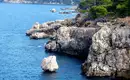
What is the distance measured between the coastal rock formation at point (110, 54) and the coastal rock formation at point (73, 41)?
492 inches

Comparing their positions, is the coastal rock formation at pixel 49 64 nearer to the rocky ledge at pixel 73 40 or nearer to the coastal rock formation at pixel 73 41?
the rocky ledge at pixel 73 40

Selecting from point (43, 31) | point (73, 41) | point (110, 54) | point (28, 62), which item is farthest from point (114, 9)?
point (110, 54)

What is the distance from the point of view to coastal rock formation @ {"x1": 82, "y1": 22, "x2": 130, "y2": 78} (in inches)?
3049

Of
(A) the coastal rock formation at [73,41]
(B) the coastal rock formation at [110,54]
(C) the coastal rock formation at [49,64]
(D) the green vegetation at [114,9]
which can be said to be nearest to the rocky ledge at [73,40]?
(A) the coastal rock formation at [73,41]

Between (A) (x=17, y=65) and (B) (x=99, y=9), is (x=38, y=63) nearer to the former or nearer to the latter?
(A) (x=17, y=65)

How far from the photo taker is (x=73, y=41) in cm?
9938

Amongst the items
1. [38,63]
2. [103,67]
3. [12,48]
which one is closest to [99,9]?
[12,48]

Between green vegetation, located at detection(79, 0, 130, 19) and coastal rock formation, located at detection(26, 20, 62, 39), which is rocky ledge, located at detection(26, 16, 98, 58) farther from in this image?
coastal rock formation, located at detection(26, 20, 62, 39)

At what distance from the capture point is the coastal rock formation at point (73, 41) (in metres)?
95.6

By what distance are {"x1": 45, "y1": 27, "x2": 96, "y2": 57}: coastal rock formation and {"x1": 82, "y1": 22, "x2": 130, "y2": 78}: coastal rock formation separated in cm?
1250

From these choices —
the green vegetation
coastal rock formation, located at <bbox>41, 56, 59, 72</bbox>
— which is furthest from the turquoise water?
the green vegetation

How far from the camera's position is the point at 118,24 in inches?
3408

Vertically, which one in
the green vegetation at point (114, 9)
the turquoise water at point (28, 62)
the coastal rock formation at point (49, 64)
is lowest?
the turquoise water at point (28, 62)

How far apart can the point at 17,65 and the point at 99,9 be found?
37725 millimetres
